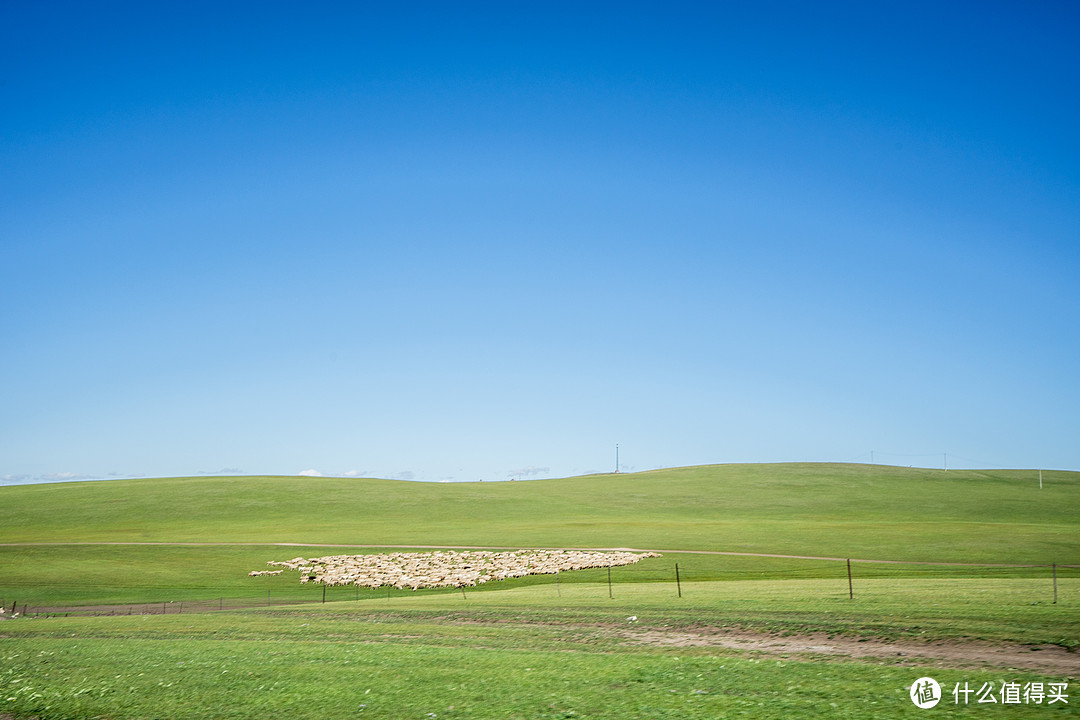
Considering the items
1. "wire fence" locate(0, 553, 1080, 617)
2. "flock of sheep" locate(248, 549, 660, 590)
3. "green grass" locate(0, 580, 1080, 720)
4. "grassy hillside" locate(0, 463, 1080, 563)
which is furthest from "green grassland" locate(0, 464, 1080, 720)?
"flock of sheep" locate(248, 549, 660, 590)

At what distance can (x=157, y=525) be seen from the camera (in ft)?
266

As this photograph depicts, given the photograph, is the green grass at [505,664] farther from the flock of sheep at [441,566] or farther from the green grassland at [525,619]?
the flock of sheep at [441,566]

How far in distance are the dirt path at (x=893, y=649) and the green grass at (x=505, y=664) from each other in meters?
0.59

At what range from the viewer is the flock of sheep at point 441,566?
50.1 meters

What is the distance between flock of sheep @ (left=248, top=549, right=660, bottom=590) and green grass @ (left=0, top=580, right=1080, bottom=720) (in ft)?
66.3

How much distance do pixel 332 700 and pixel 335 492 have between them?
306 feet

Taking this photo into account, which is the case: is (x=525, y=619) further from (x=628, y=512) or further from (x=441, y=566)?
(x=628, y=512)

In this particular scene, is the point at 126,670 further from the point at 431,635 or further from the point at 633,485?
the point at 633,485

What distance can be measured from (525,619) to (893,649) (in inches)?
523

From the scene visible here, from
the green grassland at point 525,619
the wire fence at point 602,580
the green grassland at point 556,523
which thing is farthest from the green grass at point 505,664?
the green grassland at point 556,523

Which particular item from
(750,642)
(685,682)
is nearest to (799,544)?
(750,642)

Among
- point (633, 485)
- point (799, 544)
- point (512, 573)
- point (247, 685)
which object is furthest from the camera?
point (633, 485)

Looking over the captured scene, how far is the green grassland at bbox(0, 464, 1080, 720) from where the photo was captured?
47.6 feet

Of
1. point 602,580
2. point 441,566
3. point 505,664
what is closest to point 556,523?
point 441,566
